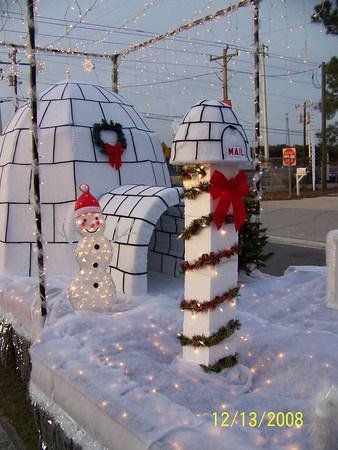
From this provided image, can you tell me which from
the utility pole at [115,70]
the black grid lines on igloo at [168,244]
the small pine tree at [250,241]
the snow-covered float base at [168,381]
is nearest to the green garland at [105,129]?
the black grid lines on igloo at [168,244]

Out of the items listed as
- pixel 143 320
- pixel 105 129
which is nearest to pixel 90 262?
pixel 143 320

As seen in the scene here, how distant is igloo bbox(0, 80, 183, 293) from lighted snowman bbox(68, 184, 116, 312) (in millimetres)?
510

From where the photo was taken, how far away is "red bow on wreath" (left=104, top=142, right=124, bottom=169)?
6.41 m

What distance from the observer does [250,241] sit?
656cm

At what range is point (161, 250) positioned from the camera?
277 inches

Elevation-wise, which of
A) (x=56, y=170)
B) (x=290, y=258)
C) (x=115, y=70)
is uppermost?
(x=115, y=70)

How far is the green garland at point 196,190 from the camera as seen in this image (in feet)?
11.0

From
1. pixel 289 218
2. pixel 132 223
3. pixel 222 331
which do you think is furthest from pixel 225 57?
pixel 222 331

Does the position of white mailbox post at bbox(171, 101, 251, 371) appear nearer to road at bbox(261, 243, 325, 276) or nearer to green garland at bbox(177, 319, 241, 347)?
green garland at bbox(177, 319, 241, 347)

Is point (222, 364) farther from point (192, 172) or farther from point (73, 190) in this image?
point (73, 190)

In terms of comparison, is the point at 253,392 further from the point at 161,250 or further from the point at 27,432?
the point at 161,250

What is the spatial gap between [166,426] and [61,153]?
14.7ft
